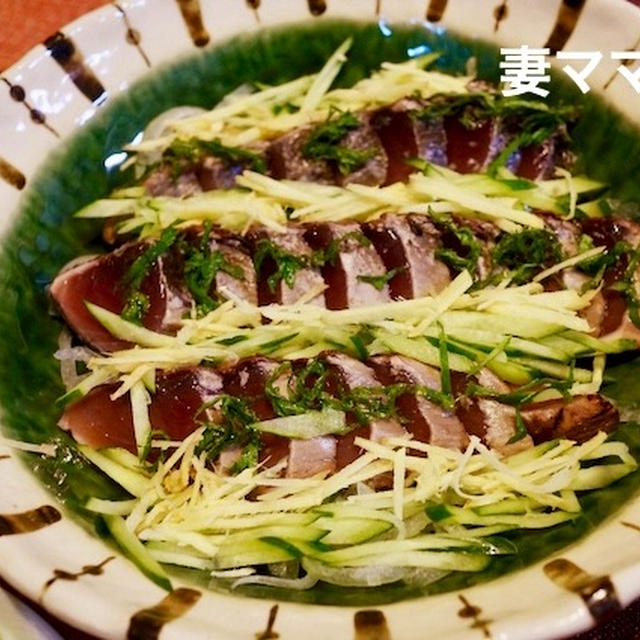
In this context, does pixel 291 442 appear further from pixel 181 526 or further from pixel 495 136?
pixel 495 136

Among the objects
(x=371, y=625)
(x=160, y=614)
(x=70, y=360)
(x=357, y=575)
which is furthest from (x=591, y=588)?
(x=70, y=360)

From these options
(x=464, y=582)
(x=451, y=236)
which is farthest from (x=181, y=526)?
(x=451, y=236)

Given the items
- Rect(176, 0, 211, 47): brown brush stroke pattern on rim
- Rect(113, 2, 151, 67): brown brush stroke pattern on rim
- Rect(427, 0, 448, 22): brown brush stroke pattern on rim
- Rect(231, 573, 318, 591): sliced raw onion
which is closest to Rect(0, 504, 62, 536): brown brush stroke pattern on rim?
Rect(231, 573, 318, 591): sliced raw onion

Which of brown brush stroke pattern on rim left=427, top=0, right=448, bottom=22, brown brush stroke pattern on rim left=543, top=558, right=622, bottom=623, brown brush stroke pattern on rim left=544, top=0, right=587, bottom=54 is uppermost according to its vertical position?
brown brush stroke pattern on rim left=427, top=0, right=448, bottom=22

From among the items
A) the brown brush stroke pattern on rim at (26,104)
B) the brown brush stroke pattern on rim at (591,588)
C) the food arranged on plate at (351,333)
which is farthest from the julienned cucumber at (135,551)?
the brown brush stroke pattern on rim at (26,104)

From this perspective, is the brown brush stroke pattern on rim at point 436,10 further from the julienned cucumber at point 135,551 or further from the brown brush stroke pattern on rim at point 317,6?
the julienned cucumber at point 135,551

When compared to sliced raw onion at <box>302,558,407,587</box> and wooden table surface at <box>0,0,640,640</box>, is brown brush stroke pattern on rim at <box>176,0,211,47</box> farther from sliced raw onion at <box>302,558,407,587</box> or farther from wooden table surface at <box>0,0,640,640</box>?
sliced raw onion at <box>302,558,407,587</box>
